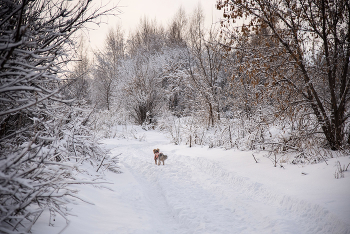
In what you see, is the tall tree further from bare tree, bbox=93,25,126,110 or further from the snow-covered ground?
bare tree, bbox=93,25,126,110

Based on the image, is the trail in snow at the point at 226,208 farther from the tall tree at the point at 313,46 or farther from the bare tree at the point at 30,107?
the tall tree at the point at 313,46

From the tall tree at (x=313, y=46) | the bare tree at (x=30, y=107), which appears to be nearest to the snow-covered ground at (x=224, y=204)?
→ the bare tree at (x=30, y=107)

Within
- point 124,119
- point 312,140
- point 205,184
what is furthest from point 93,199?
point 124,119

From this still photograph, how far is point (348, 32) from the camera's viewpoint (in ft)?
17.2

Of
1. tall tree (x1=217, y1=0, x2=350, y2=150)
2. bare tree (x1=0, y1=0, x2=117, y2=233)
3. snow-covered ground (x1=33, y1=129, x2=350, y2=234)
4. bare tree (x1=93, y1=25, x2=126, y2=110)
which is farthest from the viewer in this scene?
bare tree (x1=93, y1=25, x2=126, y2=110)

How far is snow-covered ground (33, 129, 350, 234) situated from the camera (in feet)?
9.41

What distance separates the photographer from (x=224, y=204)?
3904mm

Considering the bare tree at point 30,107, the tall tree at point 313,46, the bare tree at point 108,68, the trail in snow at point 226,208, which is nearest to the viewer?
the bare tree at point 30,107

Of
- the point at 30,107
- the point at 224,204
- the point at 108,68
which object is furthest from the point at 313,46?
the point at 108,68

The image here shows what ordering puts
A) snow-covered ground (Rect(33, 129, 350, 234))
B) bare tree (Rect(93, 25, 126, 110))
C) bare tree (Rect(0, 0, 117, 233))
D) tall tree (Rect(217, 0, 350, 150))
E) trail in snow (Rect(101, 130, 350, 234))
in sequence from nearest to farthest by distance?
bare tree (Rect(0, 0, 117, 233)) → snow-covered ground (Rect(33, 129, 350, 234)) → trail in snow (Rect(101, 130, 350, 234)) → tall tree (Rect(217, 0, 350, 150)) → bare tree (Rect(93, 25, 126, 110))

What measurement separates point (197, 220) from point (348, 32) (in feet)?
20.9

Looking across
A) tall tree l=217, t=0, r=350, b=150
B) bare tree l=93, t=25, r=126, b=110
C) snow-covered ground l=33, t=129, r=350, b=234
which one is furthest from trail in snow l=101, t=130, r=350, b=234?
bare tree l=93, t=25, r=126, b=110

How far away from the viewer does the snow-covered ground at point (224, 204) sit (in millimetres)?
2869

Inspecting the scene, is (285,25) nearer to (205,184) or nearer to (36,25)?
(205,184)
